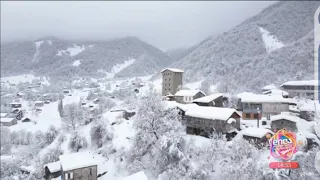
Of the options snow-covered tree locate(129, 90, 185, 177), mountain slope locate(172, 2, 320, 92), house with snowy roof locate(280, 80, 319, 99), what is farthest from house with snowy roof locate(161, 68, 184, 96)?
snow-covered tree locate(129, 90, 185, 177)

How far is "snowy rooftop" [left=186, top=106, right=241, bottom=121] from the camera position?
37.0 m

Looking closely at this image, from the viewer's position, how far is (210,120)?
38.2 m

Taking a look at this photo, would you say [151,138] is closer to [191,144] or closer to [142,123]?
[142,123]

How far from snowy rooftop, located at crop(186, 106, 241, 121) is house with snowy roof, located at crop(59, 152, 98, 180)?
19.1 m

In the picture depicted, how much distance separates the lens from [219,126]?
3706cm

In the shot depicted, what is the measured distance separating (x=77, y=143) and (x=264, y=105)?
133ft

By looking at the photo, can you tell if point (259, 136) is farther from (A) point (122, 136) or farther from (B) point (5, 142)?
(B) point (5, 142)

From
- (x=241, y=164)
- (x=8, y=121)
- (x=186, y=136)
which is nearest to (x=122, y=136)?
(x=186, y=136)

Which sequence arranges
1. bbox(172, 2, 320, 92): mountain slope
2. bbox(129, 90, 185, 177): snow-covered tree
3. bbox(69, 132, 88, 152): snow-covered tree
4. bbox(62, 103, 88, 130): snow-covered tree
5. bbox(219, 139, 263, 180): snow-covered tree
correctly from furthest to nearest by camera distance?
bbox(172, 2, 320, 92): mountain slope → bbox(62, 103, 88, 130): snow-covered tree → bbox(69, 132, 88, 152): snow-covered tree → bbox(129, 90, 185, 177): snow-covered tree → bbox(219, 139, 263, 180): snow-covered tree

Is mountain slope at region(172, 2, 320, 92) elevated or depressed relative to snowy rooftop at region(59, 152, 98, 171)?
elevated

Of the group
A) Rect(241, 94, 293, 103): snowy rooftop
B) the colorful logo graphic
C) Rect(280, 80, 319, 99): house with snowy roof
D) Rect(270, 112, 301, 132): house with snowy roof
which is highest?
Rect(280, 80, 319, 99): house with snowy roof

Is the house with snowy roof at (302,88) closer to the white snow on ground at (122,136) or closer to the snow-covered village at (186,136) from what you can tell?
the snow-covered village at (186,136)

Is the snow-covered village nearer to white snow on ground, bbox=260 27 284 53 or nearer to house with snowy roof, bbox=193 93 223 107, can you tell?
house with snowy roof, bbox=193 93 223 107

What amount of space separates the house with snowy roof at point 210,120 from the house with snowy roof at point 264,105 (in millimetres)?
9763
